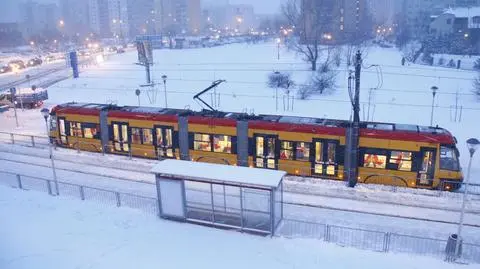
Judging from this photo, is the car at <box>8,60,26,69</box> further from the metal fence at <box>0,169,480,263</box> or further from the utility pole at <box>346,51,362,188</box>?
the utility pole at <box>346,51,362,188</box>

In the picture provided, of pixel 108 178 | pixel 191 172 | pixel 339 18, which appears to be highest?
pixel 339 18

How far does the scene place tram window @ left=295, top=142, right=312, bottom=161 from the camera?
21.8 m

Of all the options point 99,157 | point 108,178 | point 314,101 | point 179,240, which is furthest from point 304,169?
point 314,101

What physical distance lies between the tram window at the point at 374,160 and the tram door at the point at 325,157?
142cm

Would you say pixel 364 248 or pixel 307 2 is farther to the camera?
pixel 307 2

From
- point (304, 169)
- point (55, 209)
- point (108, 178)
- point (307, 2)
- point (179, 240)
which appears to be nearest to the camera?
point (179, 240)

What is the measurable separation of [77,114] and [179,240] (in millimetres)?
14591

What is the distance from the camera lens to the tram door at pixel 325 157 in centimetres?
2138

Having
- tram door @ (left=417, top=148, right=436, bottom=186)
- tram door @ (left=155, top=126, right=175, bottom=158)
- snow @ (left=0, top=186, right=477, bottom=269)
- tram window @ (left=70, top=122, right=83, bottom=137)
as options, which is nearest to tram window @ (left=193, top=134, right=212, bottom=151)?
tram door @ (left=155, top=126, right=175, bottom=158)

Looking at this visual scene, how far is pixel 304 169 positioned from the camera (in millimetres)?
22125

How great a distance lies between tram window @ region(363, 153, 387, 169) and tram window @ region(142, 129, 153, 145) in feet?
40.2

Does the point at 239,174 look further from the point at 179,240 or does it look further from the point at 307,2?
the point at 307,2

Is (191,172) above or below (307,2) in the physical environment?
below

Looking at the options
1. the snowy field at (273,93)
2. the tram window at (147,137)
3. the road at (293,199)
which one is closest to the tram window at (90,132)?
the road at (293,199)
